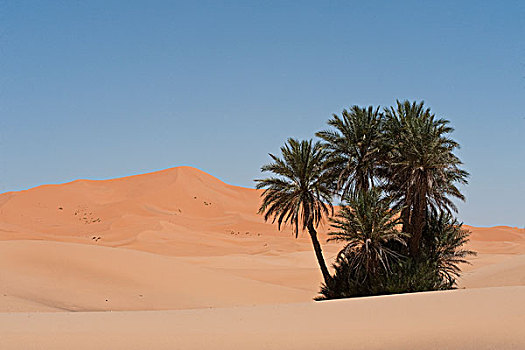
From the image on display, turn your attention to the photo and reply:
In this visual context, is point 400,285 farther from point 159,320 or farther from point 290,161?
point 159,320

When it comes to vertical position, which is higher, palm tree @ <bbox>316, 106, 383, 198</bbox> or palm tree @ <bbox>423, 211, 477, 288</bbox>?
palm tree @ <bbox>316, 106, 383, 198</bbox>

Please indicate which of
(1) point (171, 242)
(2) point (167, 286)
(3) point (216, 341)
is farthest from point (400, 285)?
(1) point (171, 242)

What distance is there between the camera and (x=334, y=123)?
2811 cm

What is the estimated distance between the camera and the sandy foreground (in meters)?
10.7

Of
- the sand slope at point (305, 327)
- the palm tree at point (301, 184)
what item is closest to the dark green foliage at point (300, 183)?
the palm tree at point (301, 184)

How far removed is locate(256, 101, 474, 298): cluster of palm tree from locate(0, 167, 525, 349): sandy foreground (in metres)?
3.37

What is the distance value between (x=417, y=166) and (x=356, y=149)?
354 cm

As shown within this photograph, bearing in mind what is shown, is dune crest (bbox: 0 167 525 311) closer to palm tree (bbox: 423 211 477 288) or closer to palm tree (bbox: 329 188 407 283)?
palm tree (bbox: 423 211 477 288)

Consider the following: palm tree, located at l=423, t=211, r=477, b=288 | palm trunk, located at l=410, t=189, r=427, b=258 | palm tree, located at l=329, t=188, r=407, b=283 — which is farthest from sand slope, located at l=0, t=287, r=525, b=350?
palm tree, located at l=423, t=211, r=477, b=288

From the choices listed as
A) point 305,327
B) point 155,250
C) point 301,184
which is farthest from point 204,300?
point 155,250

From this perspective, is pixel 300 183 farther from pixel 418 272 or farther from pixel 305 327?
pixel 305 327

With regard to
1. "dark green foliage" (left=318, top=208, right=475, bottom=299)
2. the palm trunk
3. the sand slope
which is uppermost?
the palm trunk

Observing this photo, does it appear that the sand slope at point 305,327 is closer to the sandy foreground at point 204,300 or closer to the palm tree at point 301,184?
the sandy foreground at point 204,300

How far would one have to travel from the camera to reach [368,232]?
78.2ft
